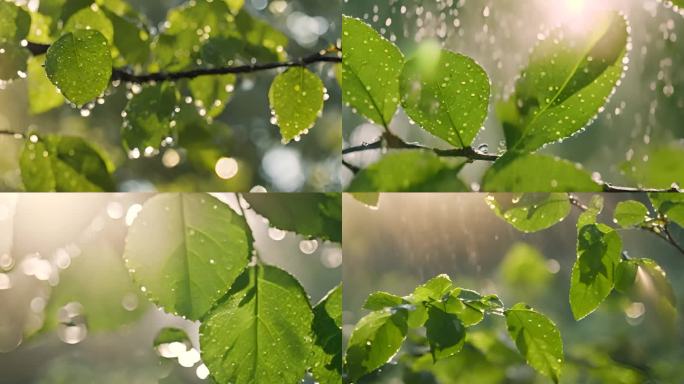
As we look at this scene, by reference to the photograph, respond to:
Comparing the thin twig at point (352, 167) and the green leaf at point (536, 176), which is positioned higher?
the green leaf at point (536, 176)

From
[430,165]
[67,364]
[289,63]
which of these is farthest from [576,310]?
[67,364]

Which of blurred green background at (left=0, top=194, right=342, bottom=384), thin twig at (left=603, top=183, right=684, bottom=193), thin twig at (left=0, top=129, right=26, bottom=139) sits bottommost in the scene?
blurred green background at (left=0, top=194, right=342, bottom=384)

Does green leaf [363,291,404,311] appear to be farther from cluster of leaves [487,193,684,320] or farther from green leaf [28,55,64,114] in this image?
green leaf [28,55,64,114]


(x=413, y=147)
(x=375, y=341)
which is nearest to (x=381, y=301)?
(x=375, y=341)

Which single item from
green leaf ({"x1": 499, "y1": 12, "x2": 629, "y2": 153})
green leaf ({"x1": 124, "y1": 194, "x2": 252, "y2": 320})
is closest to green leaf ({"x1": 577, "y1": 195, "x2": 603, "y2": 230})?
green leaf ({"x1": 499, "y1": 12, "x2": 629, "y2": 153})

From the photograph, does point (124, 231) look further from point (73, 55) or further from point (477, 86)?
point (477, 86)

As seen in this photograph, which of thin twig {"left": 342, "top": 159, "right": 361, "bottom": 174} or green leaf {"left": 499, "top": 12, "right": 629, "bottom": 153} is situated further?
thin twig {"left": 342, "top": 159, "right": 361, "bottom": 174}

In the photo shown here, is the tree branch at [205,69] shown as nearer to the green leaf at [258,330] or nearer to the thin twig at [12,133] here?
the thin twig at [12,133]

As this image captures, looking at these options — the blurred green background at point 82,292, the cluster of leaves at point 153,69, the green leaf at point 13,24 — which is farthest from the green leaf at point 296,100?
the green leaf at point 13,24
